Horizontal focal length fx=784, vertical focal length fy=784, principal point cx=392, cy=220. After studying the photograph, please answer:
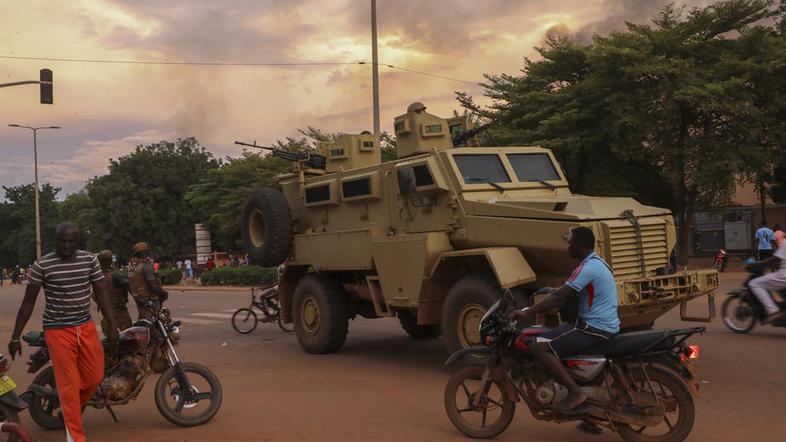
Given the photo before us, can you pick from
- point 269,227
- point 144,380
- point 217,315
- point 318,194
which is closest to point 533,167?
point 318,194

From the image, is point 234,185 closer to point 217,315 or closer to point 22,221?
point 217,315

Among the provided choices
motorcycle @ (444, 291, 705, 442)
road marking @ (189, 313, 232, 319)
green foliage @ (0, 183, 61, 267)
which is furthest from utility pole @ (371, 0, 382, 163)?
green foliage @ (0, 183, 61, 267)

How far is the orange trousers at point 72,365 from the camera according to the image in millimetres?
5691

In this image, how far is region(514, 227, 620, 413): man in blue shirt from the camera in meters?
5.49

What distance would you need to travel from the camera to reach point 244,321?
48.9ft

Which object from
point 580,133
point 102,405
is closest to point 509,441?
point 102,405

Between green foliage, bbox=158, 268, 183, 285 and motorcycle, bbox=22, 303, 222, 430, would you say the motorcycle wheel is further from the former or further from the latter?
green foliage, bbox=158, 268, 183, 285

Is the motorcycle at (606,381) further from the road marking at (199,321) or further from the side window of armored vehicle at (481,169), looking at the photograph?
the road marking at (199,321)

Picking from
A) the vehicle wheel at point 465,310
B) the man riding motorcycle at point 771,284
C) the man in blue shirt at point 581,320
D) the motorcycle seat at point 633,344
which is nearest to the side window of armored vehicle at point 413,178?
the vehicle wheel at point 465,310

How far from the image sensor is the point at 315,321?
37.8 feet

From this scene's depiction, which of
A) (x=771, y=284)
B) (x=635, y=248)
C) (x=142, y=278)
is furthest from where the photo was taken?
(x=771, y=284)

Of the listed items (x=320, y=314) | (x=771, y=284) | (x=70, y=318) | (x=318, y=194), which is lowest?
(x=320, y=314)

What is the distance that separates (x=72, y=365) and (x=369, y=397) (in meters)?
3.10

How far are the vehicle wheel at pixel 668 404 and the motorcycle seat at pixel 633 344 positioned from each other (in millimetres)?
161
